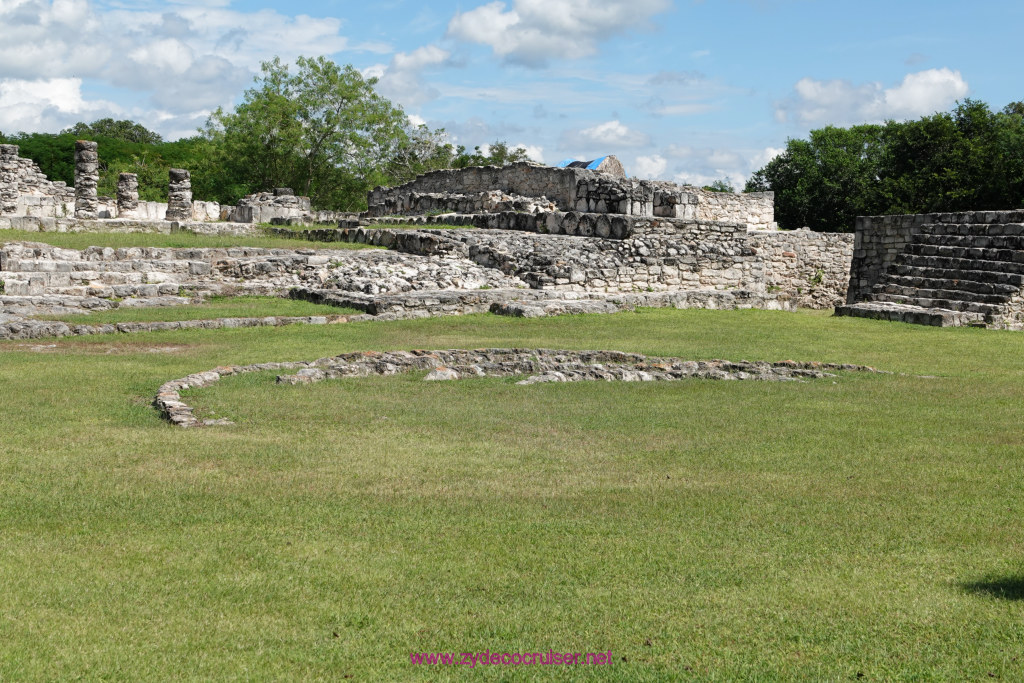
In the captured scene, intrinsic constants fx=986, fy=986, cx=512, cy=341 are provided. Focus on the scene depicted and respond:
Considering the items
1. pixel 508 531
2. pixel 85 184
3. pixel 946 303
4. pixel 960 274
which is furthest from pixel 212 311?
pixel 85 184

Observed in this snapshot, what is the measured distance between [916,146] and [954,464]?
3908 centimetres

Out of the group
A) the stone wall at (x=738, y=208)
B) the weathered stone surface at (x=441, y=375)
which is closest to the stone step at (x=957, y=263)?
the stone wall at (x=738, y=208)

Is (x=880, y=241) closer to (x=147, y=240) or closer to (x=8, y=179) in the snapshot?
(x=147, y=240)

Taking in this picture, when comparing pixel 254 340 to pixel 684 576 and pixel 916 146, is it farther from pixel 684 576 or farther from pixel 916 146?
pixel 916 146

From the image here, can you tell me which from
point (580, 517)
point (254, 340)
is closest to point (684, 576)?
point (580, 517)

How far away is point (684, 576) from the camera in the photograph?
4.57 m

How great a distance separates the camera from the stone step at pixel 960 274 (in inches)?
722

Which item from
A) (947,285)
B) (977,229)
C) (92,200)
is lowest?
(947,285)

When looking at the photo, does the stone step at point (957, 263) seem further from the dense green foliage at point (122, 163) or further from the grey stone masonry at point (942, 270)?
the dense green foliage at point (122, 163)

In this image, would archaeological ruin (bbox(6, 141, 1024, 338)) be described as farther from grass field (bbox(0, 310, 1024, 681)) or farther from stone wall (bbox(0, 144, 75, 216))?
grass field (bbox(0, 310, 1024, 681))

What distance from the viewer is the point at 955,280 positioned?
19.5 m

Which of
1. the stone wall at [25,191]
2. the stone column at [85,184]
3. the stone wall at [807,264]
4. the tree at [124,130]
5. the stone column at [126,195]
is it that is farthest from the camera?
the tree at [124,130]

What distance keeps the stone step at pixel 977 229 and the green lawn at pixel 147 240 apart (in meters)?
12.6

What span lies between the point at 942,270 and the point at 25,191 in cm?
2603
